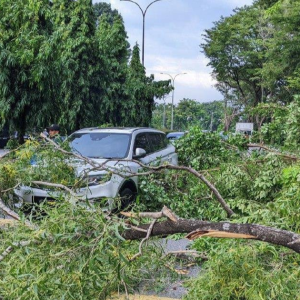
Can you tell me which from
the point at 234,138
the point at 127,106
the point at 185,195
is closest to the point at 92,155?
the point at 185,195

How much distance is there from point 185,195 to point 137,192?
1.11 m

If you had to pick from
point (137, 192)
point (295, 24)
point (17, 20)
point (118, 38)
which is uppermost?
point (295, 24)

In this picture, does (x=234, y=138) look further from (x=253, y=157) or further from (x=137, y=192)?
(x=137, y=192)

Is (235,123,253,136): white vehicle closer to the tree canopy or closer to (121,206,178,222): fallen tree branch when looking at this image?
the tree canopy

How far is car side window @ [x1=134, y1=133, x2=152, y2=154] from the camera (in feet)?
24.2

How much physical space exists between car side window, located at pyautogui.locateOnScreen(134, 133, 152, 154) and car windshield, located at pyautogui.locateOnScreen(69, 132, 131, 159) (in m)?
0.20

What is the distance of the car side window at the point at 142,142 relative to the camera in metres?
7.36

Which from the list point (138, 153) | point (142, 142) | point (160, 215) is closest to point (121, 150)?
point (138, 153)

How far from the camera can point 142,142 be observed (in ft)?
25.0

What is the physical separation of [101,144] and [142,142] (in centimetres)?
85

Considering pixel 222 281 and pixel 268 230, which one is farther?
pixel 222 281

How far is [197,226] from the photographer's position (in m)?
2.08

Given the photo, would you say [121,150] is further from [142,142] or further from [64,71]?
[64,71]

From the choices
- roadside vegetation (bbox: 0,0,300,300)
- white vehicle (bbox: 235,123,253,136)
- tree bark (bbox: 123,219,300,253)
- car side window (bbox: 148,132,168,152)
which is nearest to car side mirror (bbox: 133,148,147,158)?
roadside vegetation (bbox: 0,0,300,300)
